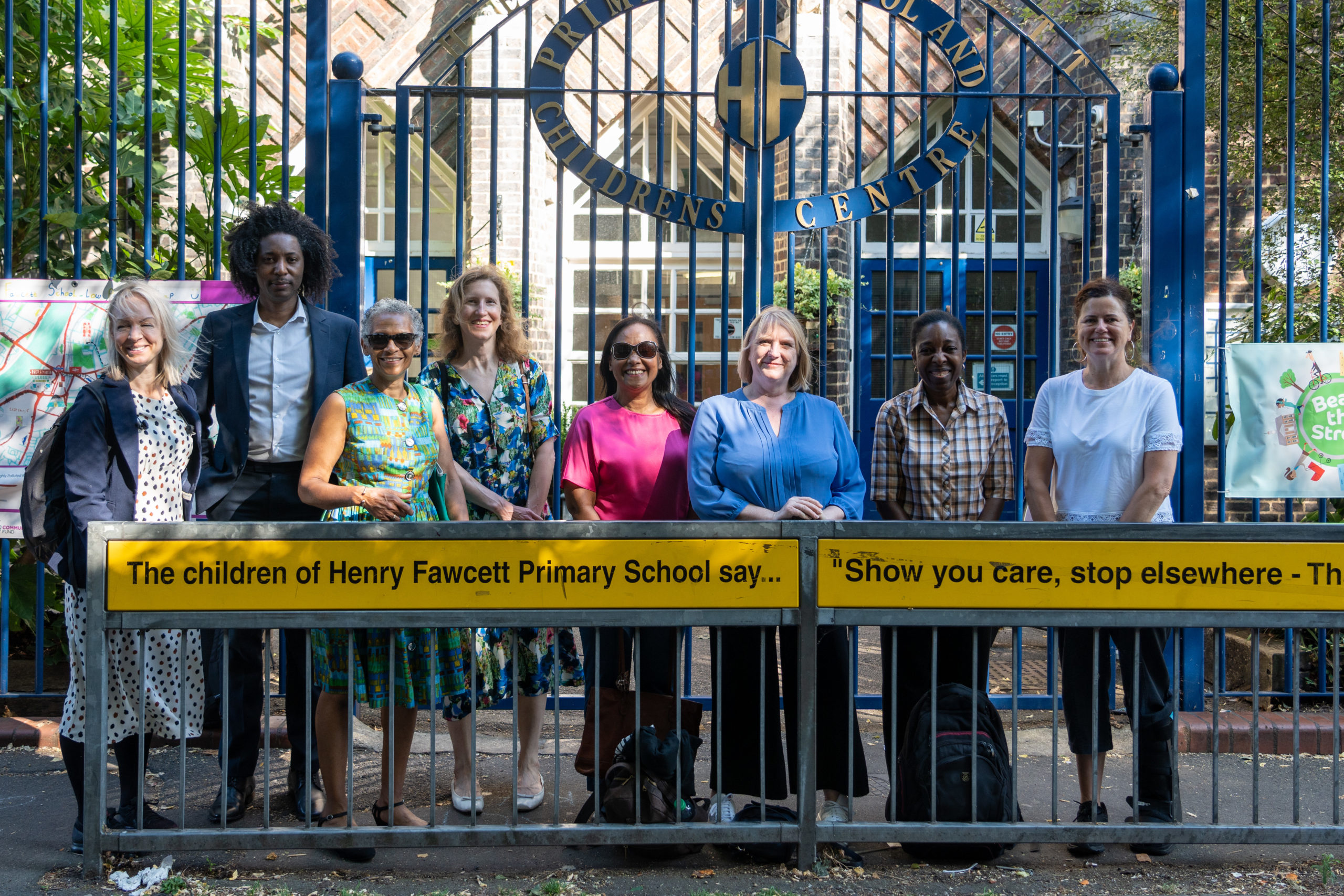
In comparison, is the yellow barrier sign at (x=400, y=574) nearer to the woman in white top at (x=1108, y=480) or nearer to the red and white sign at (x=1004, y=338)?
the woman in white top at (x=1108, y=480)

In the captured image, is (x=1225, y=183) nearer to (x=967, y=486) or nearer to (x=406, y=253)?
(x=967, y=486)

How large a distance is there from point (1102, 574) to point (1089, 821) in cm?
87

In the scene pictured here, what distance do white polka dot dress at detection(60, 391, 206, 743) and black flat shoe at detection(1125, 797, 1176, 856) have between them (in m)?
3.02

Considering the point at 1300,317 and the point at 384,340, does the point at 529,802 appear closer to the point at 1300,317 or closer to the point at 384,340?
the point at 384,340

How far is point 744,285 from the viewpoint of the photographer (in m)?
4.83

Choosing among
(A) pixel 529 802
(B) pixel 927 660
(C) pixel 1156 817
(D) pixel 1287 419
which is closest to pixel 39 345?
(A) pixel 529 802

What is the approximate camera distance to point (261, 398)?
13.2 ft

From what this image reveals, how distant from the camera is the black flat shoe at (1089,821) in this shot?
358cm

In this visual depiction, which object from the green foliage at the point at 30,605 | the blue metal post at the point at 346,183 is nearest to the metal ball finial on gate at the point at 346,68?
the blue metal post at the point at 346,183

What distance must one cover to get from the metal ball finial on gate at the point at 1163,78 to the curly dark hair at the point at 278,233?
3.58 meters

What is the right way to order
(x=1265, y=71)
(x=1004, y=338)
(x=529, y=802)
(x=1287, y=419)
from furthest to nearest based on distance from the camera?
(x=1004, y=338) < (x=1265, y=71) < (x=1287, y=419) < (x=529, y=802)

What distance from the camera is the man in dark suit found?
397 centimetres

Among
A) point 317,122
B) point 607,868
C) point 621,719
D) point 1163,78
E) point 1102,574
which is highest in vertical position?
point 1163,78

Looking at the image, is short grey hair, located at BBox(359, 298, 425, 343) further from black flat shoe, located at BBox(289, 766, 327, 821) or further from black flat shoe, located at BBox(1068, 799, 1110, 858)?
black flat shoe, located at BBox(1068, 799, 1110, 858)
